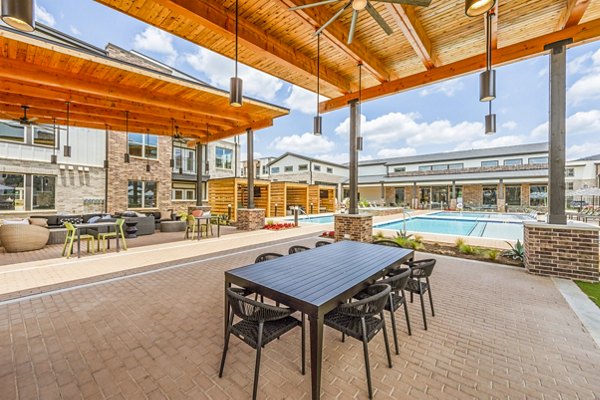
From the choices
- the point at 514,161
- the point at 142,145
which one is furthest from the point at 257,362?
the point at 514,161

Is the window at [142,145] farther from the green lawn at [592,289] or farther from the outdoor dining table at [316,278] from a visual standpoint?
the green lawn at [592,289]

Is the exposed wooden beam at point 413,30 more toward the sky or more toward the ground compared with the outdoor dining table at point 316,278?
more toward the sky

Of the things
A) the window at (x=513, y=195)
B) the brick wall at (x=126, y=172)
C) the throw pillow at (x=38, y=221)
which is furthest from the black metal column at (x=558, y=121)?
the window at (x=513, y=195)

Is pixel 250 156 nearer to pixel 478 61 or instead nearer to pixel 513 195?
pixel 478 61

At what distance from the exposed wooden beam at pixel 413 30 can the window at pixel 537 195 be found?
21.7m

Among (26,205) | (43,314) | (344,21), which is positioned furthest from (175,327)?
(26,205)

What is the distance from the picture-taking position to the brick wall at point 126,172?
1245 centimetres

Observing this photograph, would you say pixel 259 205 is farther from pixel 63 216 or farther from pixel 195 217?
pixel 63 216

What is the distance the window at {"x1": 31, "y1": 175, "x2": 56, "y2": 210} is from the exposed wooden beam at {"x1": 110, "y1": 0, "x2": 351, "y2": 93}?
11.3 m

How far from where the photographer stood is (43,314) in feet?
10.3

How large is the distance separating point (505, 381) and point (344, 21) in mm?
5254

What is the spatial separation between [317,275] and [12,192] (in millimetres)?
14000

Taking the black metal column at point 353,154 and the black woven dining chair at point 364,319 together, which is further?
the black metal column at point 353,154

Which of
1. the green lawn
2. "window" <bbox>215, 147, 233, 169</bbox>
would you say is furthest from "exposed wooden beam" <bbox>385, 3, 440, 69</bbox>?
"window" <bbox>215, 147, 233, 169</bbox>
